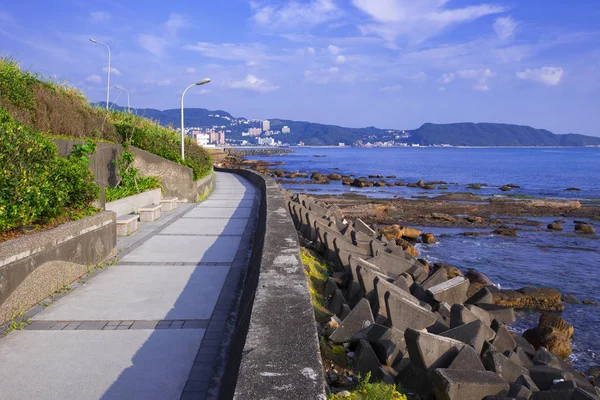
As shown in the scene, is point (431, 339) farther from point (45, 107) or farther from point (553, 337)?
point (45, 107)

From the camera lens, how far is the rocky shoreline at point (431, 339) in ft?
13.8

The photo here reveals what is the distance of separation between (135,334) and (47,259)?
67.2 inches

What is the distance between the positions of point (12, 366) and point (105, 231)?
3.60 metres

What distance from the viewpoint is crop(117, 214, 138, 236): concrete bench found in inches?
383

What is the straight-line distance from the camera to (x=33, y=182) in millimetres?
5781

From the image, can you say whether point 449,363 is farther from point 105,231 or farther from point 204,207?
point 204,207

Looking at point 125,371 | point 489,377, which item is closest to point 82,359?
point 125,371

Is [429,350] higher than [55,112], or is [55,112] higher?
[55,112]

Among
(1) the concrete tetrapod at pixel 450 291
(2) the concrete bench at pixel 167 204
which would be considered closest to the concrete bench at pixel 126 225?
(2) the concrete bench at pixel 167 204

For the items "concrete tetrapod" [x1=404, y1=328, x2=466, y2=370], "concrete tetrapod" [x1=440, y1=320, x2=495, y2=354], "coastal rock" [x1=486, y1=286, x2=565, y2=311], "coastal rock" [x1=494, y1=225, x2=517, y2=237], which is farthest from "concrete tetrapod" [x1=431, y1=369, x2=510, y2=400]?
"coastal rock" [x1=494, y1=225, x2=517, y2=237]

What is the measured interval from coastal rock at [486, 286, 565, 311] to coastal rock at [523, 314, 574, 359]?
1862 mm

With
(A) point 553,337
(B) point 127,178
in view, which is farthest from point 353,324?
(B) point 127,178

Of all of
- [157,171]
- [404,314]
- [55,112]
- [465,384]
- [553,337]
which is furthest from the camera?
[157,171]

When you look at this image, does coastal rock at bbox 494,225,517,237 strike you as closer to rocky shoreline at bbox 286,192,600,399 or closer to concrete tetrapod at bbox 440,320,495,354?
rocky shoreline at bbox 286,192,600,399
